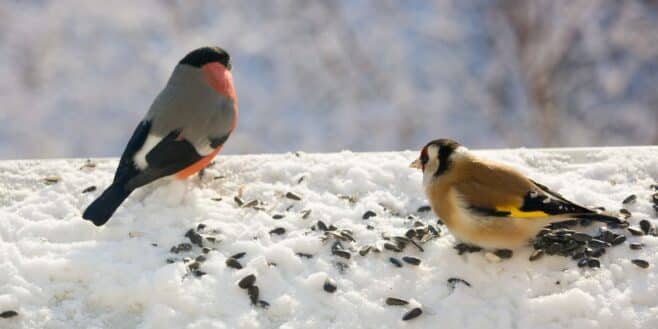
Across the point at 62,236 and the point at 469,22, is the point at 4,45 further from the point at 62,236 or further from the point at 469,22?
the point at 62,236

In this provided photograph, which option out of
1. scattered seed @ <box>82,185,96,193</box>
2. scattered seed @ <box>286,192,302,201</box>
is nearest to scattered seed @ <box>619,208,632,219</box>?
scattered seed @ <box>286,192,302,201</box>

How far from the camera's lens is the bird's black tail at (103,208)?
246 centimetres

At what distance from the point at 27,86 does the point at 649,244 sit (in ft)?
13.1

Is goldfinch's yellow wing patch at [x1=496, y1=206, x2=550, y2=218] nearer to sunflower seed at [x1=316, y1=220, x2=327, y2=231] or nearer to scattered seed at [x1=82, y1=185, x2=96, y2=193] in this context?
sunflower seed at [x1=316, y1=220, x2=327, y2=231]

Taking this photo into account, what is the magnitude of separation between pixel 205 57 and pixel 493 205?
1003 mm

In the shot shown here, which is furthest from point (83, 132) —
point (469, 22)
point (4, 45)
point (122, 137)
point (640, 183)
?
point (640, 183)

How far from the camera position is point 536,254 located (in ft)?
7.80

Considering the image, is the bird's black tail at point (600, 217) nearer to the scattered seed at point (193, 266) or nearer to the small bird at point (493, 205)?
the small bird at point (493, 205)

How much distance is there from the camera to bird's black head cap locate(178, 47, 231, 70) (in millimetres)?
2906

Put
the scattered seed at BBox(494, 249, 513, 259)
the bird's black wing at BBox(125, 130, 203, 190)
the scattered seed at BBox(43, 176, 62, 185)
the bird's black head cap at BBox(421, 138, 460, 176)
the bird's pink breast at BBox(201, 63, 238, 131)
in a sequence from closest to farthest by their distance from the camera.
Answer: the scattered seed at BBox(494, 249, 513, 259) < the bird's black head cap at BBox(421, 138, 460, 176) < the bird's black wing at BBox(125, 130, 203, 190) < the scattered seed at BBox(43, 176, 62, 185) < the bird's pink breast at BBox(201, 63, 238, 131)

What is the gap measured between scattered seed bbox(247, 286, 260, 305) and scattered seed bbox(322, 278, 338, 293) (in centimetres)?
15

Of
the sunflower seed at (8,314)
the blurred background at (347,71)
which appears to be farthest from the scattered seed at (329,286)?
the blurred background at (347,71)

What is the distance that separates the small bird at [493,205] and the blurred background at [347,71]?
9.35ft

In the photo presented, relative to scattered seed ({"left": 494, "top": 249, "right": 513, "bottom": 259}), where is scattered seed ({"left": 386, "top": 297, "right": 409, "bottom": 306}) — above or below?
below
